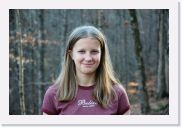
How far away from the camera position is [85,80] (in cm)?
232

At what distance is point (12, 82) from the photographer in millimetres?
5980

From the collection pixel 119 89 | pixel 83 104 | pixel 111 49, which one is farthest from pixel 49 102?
pixel 111 49

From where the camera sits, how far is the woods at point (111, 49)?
555 centimetres

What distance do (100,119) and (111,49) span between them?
733 cm

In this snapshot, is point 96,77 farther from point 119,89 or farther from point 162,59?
point 162,59

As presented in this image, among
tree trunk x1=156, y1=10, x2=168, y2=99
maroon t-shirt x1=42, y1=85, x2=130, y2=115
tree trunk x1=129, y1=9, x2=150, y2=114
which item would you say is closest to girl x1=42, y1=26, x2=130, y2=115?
maroon t-shirt x1=42, y1=85, x2=130, y2=115

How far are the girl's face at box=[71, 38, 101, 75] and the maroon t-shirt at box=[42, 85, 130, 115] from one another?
117 mm

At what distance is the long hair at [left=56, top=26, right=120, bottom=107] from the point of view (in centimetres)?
228

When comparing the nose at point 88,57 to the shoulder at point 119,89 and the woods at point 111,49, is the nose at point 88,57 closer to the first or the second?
the shoulder at point 119,89

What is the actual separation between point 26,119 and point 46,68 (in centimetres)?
712

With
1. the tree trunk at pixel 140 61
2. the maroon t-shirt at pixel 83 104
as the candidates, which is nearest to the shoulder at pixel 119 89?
the maroon t-shirt at pixel 83 104

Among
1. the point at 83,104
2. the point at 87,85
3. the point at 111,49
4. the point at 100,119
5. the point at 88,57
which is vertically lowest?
the point at 100,119

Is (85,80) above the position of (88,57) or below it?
below
